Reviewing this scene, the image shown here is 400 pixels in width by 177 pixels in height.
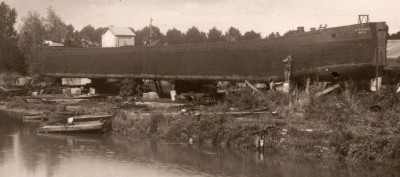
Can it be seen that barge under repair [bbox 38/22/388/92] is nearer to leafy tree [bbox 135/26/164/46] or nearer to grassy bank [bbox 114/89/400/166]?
grassy bank [bbox 114/89/400/166]

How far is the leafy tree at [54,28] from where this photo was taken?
69800 millimetres

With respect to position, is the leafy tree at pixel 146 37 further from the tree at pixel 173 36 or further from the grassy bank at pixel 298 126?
the grassy bank at pixel 298 126

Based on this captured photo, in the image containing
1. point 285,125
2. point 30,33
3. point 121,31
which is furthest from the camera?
point 121,31

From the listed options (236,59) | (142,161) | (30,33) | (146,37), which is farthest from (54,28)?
(142,161)

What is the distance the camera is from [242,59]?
30.7 m

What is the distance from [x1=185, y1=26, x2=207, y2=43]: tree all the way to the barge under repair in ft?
114

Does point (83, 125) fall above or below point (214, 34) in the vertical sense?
below

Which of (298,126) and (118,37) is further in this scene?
(118,37)

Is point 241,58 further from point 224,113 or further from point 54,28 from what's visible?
point 54,28

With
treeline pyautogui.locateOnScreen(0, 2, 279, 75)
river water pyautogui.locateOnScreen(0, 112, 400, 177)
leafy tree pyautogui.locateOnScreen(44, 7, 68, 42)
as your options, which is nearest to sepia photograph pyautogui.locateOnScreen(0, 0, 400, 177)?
river water pyautogui.locateOnScreen(0, 112, 400, 177)

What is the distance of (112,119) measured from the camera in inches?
1012

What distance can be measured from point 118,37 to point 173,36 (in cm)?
1113

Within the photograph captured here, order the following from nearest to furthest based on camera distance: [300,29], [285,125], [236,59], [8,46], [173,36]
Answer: [285,125] → [300,29] → [236,59] → [8,46] → [173,36]

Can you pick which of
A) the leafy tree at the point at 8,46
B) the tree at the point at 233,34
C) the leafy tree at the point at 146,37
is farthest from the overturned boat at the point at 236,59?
the tree at the point at 233,34
